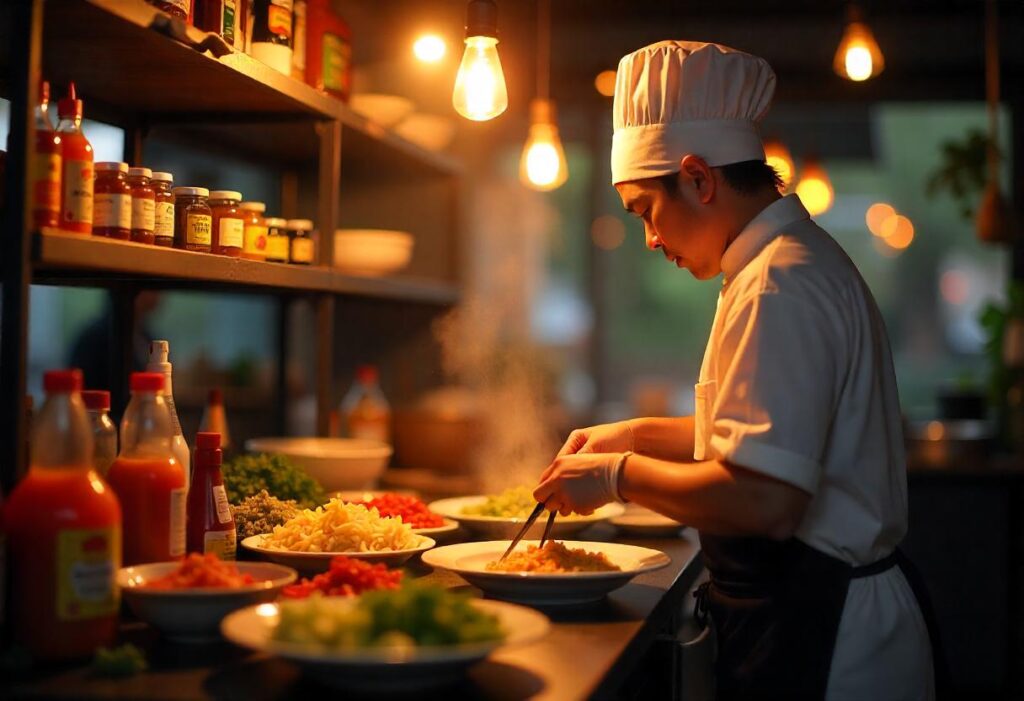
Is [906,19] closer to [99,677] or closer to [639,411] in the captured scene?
[639,411]

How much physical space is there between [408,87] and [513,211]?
112 inches

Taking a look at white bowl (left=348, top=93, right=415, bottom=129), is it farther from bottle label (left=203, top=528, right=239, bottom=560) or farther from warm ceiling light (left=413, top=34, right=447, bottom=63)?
bottle label (left=203, top=528, right=239, bottom=560)

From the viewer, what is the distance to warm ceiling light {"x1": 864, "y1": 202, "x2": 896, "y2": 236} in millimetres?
7828

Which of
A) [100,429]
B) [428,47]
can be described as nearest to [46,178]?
[100,429]

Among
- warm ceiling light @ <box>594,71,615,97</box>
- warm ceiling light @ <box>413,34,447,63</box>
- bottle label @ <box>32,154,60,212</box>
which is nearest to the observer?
bottle label @ <box>32,154,60,212</box>

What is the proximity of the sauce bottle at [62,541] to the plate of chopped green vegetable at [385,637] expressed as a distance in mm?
225

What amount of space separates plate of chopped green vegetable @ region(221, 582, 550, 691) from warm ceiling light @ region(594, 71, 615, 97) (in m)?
6.09

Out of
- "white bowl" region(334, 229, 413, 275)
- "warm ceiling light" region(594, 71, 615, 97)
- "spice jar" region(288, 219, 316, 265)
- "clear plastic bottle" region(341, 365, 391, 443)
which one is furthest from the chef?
"warm ceiling light" region(594, 71, 615, 97)

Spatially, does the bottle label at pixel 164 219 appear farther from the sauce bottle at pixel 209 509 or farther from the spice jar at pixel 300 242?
the spice jar at pixel 300 242

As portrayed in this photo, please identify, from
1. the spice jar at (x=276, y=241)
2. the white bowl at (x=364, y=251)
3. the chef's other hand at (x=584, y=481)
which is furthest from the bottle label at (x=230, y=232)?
the white bowl at (x=364, y=251)

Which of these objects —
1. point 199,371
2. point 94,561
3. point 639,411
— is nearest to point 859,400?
point 94,561

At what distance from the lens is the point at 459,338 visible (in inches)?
184

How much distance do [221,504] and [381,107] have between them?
1.96m

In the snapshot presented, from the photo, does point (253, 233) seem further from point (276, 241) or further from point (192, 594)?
point (192, 594)
